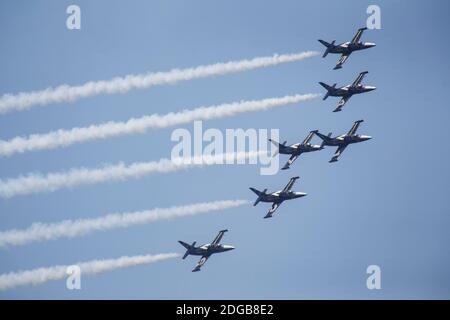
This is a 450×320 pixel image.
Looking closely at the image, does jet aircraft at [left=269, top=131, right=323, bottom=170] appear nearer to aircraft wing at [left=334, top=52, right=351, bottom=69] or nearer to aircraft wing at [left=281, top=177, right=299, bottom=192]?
aircraft wing at [left=281, top=177, right=299, bottom=192]

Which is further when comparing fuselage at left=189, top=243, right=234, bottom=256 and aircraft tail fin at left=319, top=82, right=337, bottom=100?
aircraft tail fin at left=319, top=82, right=337, bottom=100

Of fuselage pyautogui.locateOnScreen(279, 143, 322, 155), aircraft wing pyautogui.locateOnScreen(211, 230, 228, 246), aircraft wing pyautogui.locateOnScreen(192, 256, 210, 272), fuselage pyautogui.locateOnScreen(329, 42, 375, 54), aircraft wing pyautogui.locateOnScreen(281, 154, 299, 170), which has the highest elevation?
fuselage pyautogui.locateOnScreen(329, 42, 375, 54)

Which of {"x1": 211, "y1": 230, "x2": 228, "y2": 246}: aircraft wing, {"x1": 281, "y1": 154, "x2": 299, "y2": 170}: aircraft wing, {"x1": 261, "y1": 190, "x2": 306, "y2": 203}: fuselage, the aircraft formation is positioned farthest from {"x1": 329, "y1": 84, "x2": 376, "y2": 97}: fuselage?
{"x1": 211, "y1": 230, "x2": 228, "y2": 246}: aircraft wing

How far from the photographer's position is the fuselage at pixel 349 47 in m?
110

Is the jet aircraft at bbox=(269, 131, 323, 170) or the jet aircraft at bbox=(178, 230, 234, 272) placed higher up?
the jet aircraft at bbox=(269, 131, 323, 170)

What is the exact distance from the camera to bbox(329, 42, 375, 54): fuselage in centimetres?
11006

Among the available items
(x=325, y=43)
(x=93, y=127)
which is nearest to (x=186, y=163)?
(x=93, y=127)

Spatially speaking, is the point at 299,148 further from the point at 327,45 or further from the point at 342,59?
the point at 327,45

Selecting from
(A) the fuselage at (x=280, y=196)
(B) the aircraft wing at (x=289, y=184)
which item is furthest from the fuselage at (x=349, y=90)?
(A) the fuselage at (x=280, y=196)

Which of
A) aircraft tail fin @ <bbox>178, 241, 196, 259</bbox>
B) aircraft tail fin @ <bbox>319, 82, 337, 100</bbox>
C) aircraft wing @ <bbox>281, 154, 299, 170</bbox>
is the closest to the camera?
aircraft tail fin @ <bbox>178, 241, 196, 259</bbox>

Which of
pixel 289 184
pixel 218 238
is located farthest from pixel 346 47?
pixel 218 238

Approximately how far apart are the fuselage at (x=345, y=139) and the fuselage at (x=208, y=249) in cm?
1366
